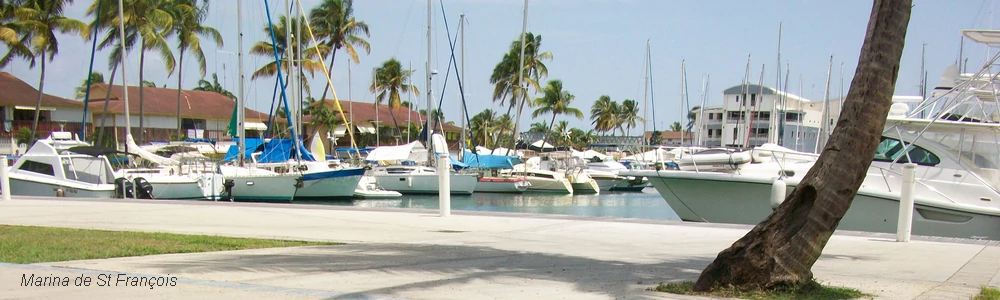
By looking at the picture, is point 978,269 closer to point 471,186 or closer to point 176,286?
point 176,286

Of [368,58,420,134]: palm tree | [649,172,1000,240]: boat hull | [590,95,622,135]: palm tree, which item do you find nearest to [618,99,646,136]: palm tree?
[590,95,622,135]: palm tree

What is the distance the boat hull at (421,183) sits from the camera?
45812 millimetres

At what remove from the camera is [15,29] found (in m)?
43.8

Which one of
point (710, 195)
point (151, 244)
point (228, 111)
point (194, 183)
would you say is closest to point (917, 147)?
point (710, 195)

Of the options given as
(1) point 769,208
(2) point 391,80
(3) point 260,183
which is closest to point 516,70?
(2) point 391,80

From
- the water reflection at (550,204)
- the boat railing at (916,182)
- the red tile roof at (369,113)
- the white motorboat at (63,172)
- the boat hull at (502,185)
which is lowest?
the water reflection at (550,204)

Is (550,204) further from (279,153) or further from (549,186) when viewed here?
(279,153)

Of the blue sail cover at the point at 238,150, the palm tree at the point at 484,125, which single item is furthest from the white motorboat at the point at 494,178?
the palm tree at the point at 484,125

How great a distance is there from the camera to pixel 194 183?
111ft

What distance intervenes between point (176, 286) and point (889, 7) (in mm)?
6657

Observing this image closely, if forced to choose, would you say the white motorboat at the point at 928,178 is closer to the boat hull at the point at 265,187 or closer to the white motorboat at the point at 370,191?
the boat hull at the point at 265,187

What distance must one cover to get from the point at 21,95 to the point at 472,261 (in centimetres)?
5070

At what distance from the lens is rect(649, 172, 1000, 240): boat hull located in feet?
54.9

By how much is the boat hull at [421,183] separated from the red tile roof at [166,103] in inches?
729
